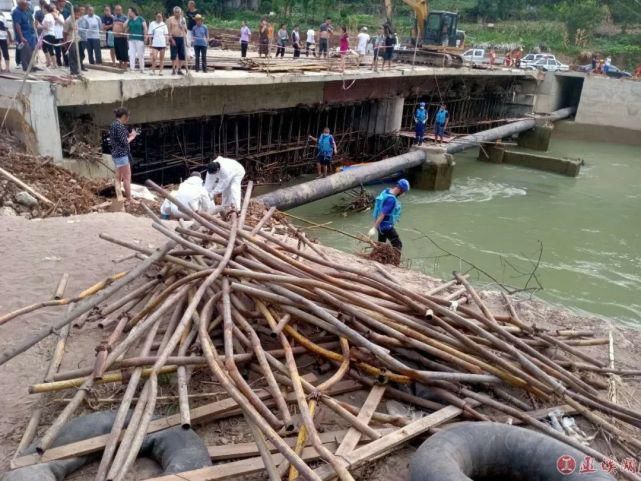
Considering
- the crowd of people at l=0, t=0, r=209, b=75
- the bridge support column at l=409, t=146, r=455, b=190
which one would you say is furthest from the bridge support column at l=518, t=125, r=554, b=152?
the crowd of people at l=0, t=0, r=209, b=75

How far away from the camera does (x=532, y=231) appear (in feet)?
50.6

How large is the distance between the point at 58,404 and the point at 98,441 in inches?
28.2

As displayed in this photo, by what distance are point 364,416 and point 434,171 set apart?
15570 mm

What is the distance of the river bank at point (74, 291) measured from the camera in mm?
4121

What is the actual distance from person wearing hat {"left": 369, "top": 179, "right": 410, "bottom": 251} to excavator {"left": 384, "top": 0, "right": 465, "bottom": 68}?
14846mm

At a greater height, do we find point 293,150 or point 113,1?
point 113,1

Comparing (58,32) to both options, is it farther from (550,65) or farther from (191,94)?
(550,65)

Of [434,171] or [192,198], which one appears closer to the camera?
[192,198]

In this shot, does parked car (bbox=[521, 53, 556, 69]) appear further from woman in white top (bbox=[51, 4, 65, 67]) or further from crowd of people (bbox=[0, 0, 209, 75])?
woman in white top (bbox=[51, 4, 65, 67])

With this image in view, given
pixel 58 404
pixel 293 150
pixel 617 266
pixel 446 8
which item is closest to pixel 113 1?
pixel 446 8

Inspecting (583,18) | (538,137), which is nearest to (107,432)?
(538,137)

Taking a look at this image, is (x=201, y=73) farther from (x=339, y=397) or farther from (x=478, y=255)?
(x=339, y=397)

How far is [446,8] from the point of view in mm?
54469

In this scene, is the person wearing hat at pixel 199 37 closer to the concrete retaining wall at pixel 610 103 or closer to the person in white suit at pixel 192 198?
the person in white suit at pixel 192 198
